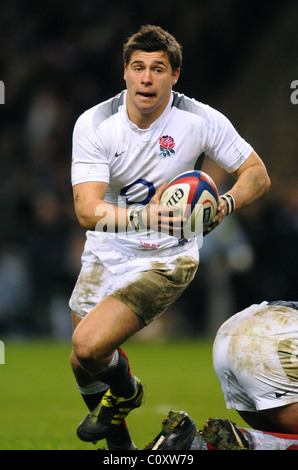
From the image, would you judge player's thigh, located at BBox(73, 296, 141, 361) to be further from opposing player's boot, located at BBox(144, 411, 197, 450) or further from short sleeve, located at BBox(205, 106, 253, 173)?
short sleeve, located at BBox(205, 106, 253, 173)

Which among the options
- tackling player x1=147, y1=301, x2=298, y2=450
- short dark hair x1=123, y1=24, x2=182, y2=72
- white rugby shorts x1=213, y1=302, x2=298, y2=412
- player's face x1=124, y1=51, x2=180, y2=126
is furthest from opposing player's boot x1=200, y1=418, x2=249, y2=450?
short dark hair x1=123, y1=24, x2=182, y2=72

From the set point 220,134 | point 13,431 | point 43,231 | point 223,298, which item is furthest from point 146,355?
point 220,134

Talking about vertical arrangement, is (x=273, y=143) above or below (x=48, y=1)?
below

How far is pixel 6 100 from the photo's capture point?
14000 mm

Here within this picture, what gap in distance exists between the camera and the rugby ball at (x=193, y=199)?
4551mm

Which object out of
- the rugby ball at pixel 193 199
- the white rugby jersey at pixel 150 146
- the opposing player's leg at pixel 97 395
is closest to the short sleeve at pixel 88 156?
the white rugby jersey at pixel 150 146

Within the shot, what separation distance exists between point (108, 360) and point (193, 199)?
3.52 ft

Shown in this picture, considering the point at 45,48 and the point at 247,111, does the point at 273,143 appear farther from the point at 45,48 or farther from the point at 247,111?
the point at 45,48

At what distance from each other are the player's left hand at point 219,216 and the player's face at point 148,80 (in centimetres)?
80

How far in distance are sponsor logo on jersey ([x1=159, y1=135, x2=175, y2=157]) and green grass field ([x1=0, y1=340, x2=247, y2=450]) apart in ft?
5.04

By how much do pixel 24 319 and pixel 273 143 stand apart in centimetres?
540

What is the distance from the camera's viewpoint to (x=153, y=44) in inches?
201

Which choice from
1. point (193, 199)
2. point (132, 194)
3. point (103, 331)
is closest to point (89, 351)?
point (103, 331)

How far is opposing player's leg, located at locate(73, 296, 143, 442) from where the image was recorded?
4.64 meters
